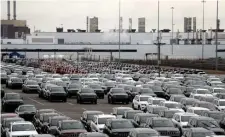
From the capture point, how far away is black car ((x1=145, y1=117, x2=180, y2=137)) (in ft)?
74.4

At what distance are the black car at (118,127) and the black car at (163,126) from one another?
0.81 m

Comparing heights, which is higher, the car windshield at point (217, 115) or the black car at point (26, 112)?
the car windshield at point (217, 115)

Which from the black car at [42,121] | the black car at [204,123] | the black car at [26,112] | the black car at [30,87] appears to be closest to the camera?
the black car at [204,123]

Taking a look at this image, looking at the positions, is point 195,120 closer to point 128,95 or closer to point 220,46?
point 128,95

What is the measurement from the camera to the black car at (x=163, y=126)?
2269 cm

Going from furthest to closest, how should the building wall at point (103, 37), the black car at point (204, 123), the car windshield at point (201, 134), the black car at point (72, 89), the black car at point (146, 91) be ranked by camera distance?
the building wall at point (103, 37), the black car at point (72, 89), the black car at point (146, 91), the black car at point (204, 123), the car windshield at point (201, 134)

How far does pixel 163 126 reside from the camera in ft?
77.1

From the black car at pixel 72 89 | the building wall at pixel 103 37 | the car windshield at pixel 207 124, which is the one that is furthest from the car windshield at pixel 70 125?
the building wall at pixel 103 37

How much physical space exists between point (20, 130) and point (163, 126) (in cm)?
590

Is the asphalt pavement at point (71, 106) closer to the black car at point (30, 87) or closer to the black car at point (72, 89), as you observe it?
the black car at point (72, 89)

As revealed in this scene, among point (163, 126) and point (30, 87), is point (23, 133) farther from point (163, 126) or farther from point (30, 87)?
point (30, 87)

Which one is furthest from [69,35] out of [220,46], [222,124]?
[222,124]

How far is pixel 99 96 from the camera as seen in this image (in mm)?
48625

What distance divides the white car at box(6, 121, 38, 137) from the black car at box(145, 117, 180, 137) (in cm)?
484
